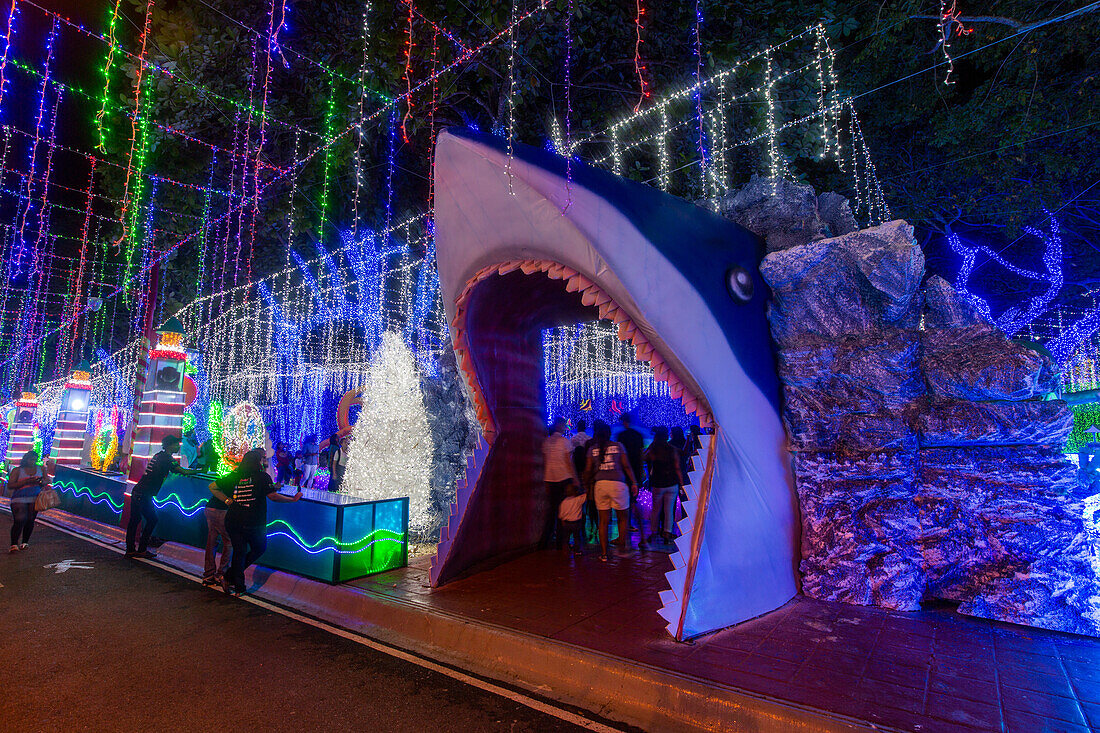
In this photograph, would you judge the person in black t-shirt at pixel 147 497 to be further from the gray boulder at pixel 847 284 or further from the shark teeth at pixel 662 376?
the gray boulder at pixel 847 284

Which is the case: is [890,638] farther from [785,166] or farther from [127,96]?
[127,96]

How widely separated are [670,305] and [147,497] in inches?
324

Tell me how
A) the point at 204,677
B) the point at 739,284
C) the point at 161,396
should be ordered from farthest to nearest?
the point at 161,396 → the point at 739,284 → the point at 204,677

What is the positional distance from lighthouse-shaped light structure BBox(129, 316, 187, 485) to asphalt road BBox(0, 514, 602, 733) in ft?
18.7

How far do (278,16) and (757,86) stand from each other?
8.39 metres

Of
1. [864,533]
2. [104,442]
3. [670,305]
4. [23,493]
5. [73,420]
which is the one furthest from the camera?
[73,420]

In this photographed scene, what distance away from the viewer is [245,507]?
19.2ft

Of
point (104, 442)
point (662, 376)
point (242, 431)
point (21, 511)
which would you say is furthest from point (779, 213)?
point (104, 442)

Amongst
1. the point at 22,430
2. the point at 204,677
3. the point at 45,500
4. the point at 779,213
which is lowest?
the point at 204,677

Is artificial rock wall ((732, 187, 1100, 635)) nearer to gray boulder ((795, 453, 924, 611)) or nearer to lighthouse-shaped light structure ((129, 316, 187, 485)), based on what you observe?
gray boulder ((795, 453, 924, 611))

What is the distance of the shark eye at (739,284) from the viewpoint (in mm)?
4820

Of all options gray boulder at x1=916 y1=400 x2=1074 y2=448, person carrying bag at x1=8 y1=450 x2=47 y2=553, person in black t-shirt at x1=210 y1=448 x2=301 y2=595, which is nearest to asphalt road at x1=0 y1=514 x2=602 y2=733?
person in black t-shirt at x1=210 y1=448 x2=301 y2=595

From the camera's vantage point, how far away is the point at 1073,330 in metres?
16.3

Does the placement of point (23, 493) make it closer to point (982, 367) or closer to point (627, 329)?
point (627, 329)
